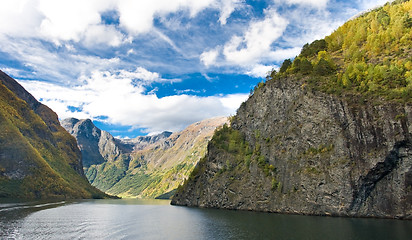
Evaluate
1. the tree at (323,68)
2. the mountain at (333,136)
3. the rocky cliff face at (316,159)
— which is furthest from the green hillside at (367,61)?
the rocky cliff face at (316,159)

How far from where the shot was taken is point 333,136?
84.4m

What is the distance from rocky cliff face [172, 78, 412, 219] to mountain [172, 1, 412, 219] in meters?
0.28

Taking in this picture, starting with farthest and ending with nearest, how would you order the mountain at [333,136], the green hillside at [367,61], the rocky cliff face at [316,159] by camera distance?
1. the green hillside at [367,61]
2. the mountain at [333,136]
3. the rocky cliff face at [316,159]

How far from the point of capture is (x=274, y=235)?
165 ft

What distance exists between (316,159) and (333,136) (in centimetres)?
947

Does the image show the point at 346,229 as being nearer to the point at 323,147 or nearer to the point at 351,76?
the point at 323,147

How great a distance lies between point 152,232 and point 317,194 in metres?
54.4

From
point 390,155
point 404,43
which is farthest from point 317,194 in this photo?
point 404,43

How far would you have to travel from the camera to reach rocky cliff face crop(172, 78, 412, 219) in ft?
234

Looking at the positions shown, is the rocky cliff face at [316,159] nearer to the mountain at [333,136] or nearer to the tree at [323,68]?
the mountain at [333,136]

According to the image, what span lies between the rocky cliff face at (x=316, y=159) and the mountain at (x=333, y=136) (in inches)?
10.9

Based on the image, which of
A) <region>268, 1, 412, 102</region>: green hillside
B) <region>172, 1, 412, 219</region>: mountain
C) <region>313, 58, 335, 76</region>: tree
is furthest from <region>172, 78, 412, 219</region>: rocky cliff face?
<region>313, 58, 335, 76</region>: tree

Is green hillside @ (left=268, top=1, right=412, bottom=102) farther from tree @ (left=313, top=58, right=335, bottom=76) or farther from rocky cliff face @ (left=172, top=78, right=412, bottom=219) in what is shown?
rocky cliff face @ (left=172, top=78, right=412, bottom=219)

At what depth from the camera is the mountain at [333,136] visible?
7250 cm
